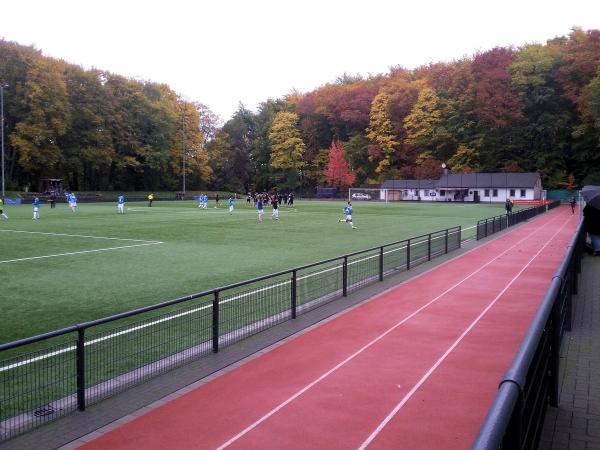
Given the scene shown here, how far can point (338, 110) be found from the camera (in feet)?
346

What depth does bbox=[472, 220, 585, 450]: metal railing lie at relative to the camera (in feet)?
9.28

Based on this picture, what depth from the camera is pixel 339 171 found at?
9956 cm

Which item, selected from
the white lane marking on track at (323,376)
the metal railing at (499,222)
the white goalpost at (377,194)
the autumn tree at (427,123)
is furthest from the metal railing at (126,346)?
the autumn tree at (427,123)

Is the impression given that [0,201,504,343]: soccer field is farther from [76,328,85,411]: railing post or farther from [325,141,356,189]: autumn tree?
[325,141,356,189]: autumn tree

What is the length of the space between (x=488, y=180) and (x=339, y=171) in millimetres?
27158

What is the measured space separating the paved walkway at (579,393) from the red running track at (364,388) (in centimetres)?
81

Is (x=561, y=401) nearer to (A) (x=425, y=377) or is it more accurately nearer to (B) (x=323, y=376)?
(A) (x=425, y=377)

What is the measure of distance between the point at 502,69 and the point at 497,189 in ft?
64.1

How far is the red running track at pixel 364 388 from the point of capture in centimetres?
591

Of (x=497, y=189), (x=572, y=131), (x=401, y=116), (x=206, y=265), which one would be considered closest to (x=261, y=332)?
(x=206, y=265)

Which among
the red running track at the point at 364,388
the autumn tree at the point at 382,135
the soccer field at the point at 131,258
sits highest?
the autumn tree at the point at 382,135

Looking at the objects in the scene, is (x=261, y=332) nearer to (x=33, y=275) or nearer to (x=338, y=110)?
(x=33, y=275)

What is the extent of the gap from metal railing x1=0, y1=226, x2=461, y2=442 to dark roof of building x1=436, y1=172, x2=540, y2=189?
7375 cm

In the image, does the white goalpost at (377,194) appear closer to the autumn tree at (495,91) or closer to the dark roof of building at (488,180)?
the dark roof of building at (488,180)
